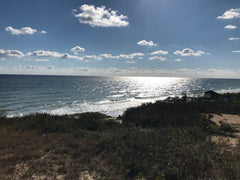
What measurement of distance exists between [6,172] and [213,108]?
23381 millimetres

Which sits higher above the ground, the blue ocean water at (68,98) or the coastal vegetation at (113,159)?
the coastal vegetation at (113,159)

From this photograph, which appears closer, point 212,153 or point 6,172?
point 6,172

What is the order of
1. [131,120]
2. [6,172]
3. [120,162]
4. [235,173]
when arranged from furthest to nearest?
1. [131,120]
2. [120,162]
3. [6,172]
4. [235,173]

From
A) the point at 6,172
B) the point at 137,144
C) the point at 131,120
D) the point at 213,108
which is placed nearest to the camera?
the point at 6,172

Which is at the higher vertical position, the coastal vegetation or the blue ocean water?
the coastal vegetation

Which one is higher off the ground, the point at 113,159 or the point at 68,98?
the point at 113,159

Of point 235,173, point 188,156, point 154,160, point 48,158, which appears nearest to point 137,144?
point 154,160

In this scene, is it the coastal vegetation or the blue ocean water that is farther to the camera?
the blue ocean water

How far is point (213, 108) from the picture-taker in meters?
19.9

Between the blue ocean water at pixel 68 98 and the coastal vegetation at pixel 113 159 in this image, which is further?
the blue ocean water at pixel 68 98

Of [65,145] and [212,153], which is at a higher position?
[212,153]

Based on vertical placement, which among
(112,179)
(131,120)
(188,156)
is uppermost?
(188,156)

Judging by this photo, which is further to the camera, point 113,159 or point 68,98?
point 68,98

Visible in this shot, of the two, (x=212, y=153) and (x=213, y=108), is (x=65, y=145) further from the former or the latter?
(x=213, y=108)
